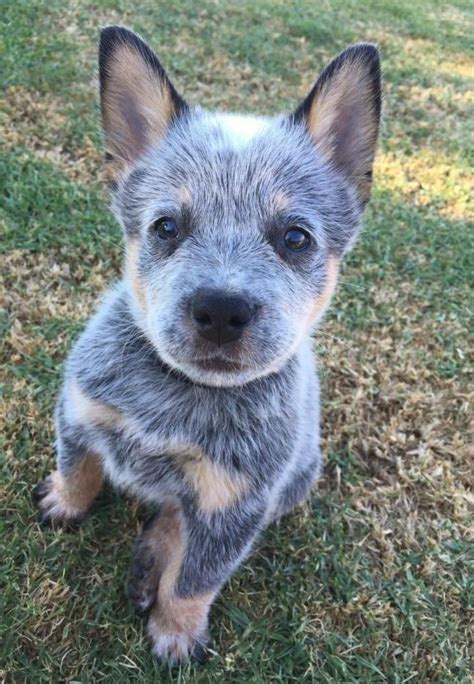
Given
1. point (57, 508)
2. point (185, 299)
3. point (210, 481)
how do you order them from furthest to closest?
point (57, 508) < point (210, 481) < point (185, 299)

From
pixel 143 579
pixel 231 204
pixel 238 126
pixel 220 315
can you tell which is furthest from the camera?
pixel 143 579

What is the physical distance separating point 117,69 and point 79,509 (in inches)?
84.6

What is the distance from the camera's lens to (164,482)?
274cm

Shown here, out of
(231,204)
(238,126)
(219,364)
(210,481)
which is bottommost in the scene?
(210,481)

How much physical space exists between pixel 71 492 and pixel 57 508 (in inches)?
5.2

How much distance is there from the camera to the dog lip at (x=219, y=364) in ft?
7.24

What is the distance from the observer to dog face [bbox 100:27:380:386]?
2.18 meters

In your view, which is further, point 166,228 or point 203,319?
point 166,228

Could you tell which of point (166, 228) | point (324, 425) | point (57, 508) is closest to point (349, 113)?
point (166, 228)

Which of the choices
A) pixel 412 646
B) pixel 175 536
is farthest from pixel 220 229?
pixel 412 646

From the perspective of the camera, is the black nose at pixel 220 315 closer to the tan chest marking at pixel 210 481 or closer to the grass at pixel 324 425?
the tan chest marking at pixel 210 481

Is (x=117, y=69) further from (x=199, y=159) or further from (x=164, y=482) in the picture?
(x=164, y=482)

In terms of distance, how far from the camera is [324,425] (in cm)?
397

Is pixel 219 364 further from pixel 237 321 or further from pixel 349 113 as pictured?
pixel 349 113
